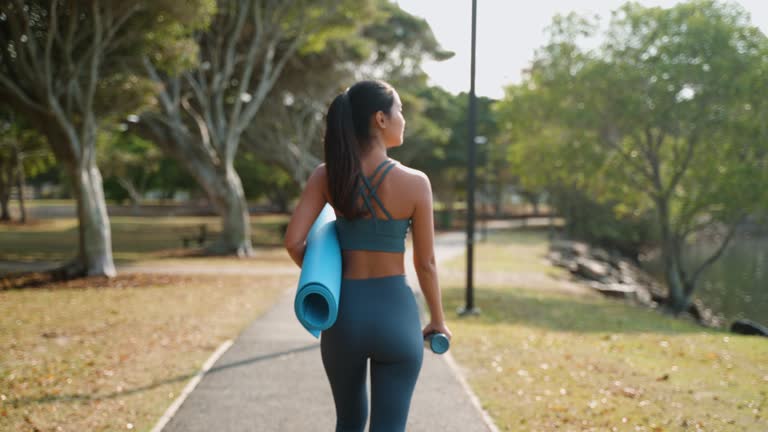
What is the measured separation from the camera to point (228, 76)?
21.2m

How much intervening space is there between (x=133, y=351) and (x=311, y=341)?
82.8 inches

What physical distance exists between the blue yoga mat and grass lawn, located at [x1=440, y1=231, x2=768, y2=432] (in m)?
2.87

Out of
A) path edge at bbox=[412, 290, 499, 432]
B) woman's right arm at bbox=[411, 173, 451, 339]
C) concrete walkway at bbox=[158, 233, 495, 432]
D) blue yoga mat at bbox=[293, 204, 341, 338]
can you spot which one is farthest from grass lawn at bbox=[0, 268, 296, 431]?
woman's right arm at bbox=[411, 173, 451, 339]

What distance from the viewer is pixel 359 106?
292 centimetres

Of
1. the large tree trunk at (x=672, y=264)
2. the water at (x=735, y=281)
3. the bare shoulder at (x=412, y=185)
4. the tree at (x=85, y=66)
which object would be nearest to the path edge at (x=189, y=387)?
the bare shoulder at (x=412, y=185)

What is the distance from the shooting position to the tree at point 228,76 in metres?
20.1

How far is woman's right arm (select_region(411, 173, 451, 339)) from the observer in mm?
2943

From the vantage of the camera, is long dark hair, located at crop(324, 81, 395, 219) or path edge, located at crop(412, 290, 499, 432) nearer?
long dark hair, located at crop(324, 81, 395, 219)

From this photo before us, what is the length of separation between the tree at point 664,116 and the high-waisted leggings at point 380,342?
43.1 feet

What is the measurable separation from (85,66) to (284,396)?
1155 cm

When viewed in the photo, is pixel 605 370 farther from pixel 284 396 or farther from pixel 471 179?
pixel 471 179

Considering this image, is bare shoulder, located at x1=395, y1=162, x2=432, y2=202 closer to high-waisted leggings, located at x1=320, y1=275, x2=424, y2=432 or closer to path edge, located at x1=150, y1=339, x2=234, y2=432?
high-waisted leggings, located at x1=320, y1=275, x2=424, y2=432

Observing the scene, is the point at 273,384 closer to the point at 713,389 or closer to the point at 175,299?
the point at 713,389

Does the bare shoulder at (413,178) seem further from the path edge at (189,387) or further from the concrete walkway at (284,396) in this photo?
the path edge at (189,387)
